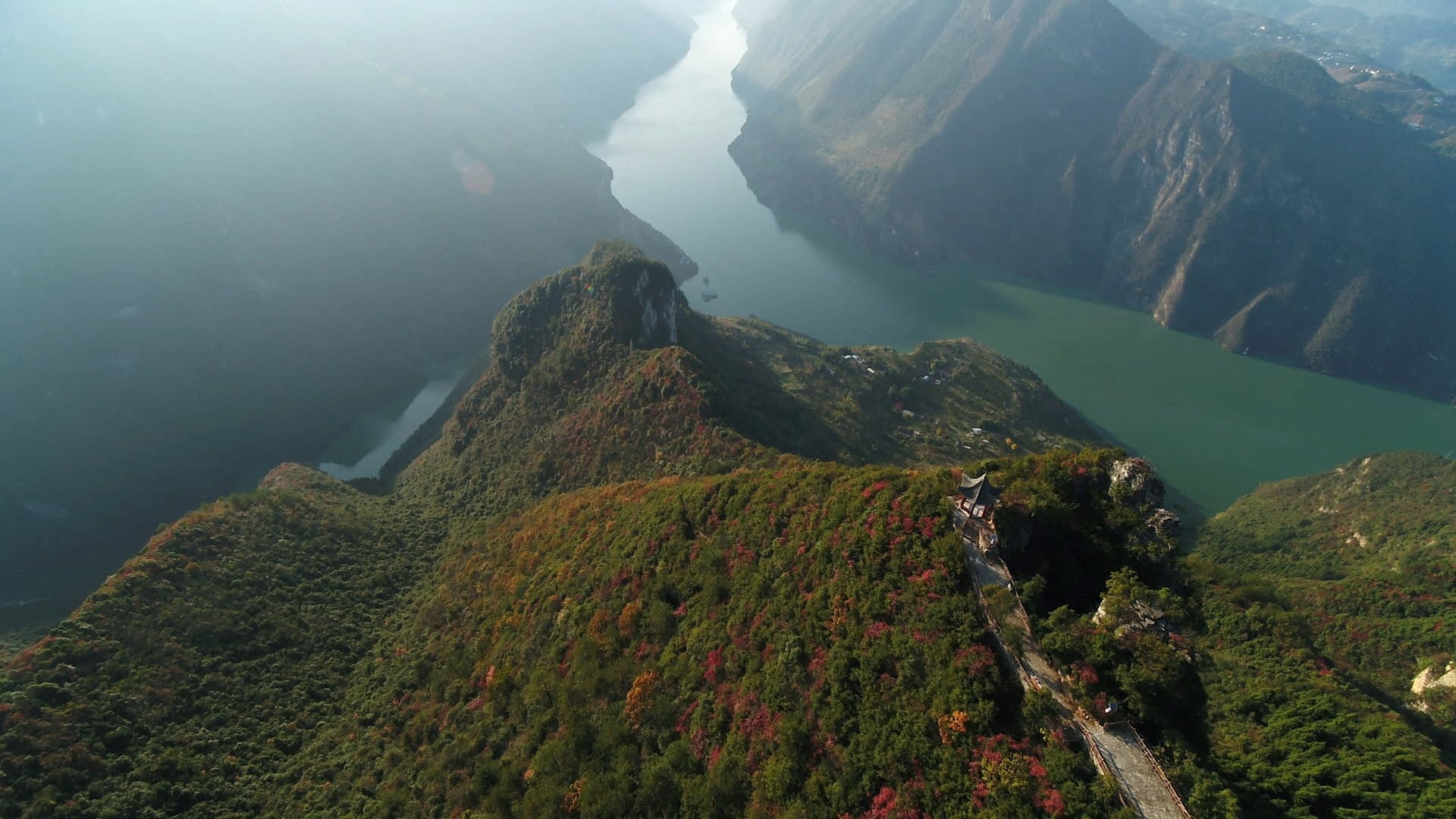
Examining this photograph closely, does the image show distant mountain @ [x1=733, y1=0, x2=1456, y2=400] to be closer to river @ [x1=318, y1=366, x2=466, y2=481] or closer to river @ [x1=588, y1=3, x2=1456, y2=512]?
river @ [x1=588, y1=3, x2=1456, y2=512]

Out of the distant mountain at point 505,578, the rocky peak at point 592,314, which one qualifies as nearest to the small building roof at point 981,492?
the distant mountain at point 505,578

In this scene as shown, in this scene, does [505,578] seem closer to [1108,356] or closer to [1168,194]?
[1108,356]

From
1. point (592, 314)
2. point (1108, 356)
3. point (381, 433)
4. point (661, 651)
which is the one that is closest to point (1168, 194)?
point (1108, 356)

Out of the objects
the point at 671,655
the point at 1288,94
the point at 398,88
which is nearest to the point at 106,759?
the point at 671,655

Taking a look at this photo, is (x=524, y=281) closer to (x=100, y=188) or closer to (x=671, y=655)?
(x=100, y=188)

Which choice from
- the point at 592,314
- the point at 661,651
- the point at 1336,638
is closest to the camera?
the point at 661,651

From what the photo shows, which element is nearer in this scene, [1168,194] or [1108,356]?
[1108,356]

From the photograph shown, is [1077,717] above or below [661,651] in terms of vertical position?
above
